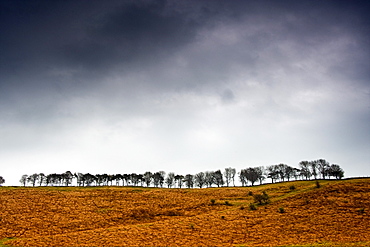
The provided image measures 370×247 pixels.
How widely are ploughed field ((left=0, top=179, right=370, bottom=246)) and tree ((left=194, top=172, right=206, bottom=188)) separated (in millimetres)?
92655

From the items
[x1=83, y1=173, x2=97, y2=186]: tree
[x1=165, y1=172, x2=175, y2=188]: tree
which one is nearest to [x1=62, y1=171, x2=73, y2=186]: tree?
[x1=83, y1=173, x2=97, y2=186]: tree

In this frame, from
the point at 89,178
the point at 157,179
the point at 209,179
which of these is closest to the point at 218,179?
the point at 209,179

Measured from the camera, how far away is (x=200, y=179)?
141m

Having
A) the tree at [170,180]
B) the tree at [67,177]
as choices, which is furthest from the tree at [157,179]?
the tree at [67,177]

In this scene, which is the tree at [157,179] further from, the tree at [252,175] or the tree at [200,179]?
the tree at [252,175]

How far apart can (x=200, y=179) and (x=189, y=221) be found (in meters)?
108

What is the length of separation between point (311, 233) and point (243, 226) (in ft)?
27.2

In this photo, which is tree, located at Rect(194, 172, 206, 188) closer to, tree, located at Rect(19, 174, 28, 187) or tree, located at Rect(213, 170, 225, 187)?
tree, located at Rect(213, 170, 225, 187)

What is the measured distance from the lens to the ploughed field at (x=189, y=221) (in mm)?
26859

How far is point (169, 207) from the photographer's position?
46.1 meters

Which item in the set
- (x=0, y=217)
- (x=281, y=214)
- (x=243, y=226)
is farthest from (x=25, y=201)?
(x=281, y=214)

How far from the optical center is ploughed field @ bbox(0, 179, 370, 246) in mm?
26859

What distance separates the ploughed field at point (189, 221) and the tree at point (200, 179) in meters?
92.7

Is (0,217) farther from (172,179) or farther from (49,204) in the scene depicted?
(172,179)
